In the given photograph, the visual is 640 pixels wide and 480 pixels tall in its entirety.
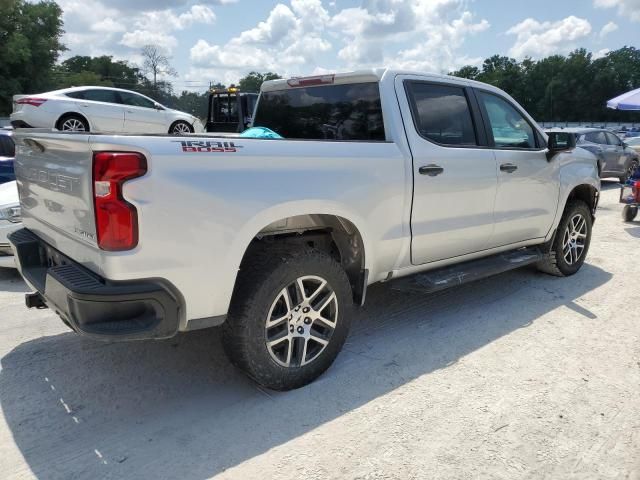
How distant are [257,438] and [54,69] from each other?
50.9 m

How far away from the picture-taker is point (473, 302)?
496cm

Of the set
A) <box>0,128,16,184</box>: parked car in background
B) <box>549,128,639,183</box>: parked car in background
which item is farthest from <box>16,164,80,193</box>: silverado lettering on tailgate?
<box>549,128,639,183</box>: parked car in background

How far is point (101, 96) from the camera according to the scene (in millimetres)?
12914

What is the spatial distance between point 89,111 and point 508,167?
10961 millimetres

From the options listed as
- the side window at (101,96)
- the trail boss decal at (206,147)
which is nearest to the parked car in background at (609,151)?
the side window at (101,96)

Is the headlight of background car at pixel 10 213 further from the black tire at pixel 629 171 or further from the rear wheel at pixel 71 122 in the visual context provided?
the black tire at pixel 629 171

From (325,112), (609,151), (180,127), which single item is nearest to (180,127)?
(180,127)

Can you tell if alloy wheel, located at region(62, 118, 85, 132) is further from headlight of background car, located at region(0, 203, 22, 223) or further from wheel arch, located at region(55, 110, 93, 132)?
headlight of background car, located at region(0, 203, 22, 223)

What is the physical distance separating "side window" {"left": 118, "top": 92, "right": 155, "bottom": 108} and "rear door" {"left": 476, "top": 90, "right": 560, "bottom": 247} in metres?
11.0

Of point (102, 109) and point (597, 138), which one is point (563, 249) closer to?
point (597, 138)

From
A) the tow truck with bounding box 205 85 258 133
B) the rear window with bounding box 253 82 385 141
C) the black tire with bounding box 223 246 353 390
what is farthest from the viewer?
the tow truck with bounding box 205 85 258 133

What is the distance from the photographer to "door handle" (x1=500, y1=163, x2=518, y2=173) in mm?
4516

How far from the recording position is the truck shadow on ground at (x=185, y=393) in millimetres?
2664

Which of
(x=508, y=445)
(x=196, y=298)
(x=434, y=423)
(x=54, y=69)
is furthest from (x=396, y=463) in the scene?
(x=54, y=69)
